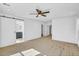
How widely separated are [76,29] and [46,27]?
1.74 feet

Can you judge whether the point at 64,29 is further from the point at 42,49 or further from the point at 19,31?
the point at 19,31

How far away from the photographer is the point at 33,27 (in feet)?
5.60

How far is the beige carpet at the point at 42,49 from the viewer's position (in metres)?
1.56

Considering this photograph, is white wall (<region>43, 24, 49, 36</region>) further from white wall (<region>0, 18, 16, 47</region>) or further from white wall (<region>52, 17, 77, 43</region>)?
white wall (<region>0, 18, 16, 47</region>)

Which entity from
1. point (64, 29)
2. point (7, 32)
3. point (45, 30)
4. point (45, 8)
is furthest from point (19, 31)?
point (64, 29)

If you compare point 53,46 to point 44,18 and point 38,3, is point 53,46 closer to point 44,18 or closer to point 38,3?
point 44,18

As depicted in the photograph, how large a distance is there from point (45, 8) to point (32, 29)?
46 centimetres

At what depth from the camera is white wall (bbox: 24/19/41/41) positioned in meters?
1.69

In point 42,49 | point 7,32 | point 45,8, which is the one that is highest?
point 45,8

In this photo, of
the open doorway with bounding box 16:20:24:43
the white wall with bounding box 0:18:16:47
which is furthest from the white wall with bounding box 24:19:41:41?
the white wall with bounding box 0:18:16:47

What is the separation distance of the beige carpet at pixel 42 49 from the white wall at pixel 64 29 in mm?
91

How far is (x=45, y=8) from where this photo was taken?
1562 mm

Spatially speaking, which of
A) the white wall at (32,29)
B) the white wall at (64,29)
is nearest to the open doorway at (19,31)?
the white wall at (32,29)

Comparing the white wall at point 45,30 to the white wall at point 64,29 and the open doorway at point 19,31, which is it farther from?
the open doorway at point 19,31
